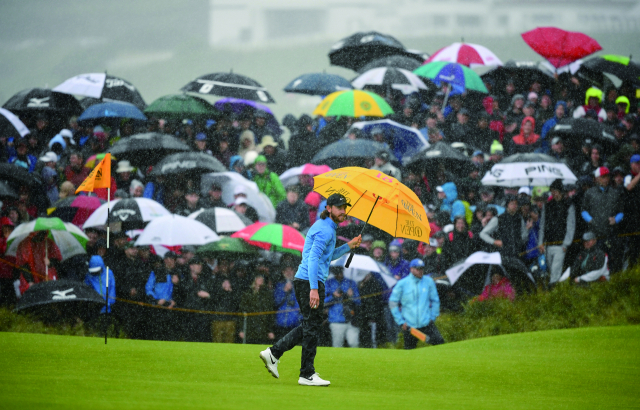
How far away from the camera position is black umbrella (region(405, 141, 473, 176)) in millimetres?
16766

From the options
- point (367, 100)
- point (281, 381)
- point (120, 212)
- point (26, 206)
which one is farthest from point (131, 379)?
point (367, 100)

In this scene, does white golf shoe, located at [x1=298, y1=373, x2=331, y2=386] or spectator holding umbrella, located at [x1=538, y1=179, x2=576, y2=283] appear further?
spectator holding umbrella, located at [x1=538, y1=179, x2=576, y2=283]

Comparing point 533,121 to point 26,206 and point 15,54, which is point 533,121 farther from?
point 15,54

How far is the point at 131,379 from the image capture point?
7.88 m

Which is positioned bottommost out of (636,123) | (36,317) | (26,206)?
(36,317)

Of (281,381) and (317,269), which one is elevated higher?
(317,269)

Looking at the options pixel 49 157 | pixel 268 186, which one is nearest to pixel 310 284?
pixel 268 186

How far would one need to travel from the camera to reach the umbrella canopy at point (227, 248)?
14.8 metres

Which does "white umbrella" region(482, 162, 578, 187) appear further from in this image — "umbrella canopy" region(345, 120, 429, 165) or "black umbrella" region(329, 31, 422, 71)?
"black umbrella" region(329, 31, 422, 71)

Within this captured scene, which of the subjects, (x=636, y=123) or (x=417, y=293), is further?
(x=636, y=123)

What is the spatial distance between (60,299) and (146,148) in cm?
500

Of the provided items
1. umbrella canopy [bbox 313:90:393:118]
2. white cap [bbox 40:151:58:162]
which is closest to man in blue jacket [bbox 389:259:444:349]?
umbrella canopy [bbox 313:90:393:118]

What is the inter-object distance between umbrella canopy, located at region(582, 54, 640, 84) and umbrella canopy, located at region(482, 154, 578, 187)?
432cm

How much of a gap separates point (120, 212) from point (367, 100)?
20.2ft
